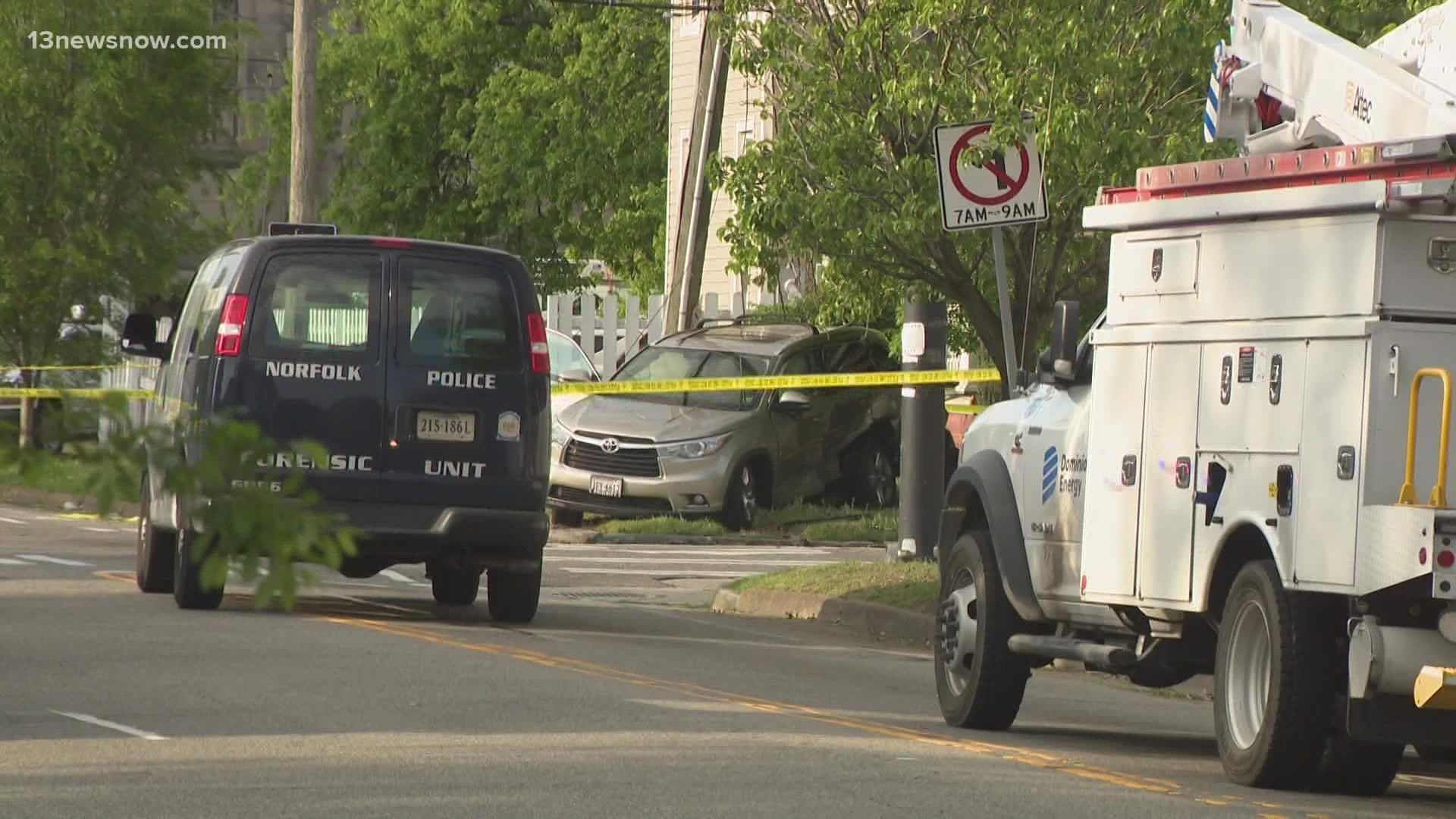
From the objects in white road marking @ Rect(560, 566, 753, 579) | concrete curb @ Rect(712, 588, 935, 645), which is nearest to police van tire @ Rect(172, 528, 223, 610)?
concrete curb @ Rect(712, 588, 935, 645)

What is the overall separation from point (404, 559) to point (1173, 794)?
6432 millimetres

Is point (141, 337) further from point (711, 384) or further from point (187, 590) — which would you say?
point (711, 384)

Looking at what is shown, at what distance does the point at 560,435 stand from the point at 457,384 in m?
9.26

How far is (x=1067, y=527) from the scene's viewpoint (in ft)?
34.9

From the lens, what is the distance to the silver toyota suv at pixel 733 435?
2325 cm

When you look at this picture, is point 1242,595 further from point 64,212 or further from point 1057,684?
point 64,212

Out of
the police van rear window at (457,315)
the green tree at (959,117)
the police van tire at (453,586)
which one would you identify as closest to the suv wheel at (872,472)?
the green tree at (959,117)

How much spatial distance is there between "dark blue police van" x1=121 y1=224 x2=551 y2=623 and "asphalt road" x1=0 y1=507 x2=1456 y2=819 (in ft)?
2.03

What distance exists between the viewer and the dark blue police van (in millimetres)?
14047

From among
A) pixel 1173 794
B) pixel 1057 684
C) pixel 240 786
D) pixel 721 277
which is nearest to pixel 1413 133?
pixel 1173 794

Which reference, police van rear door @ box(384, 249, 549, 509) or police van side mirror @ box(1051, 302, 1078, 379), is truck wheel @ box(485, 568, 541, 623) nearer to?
police van rear door @ box(384, 249, 549, 509)

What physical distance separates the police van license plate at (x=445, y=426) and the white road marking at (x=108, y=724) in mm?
3883

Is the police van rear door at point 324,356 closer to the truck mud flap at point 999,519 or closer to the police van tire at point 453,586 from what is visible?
the police van tire at point 453,586
